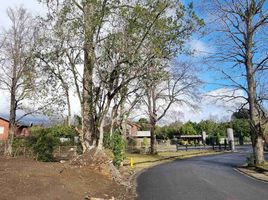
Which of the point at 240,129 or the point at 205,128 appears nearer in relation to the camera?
the point at 240,129

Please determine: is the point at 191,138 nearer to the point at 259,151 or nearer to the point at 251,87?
the point at 251,87

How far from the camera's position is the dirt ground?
9.19m

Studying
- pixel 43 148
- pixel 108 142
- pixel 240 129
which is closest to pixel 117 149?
pixel 43 148

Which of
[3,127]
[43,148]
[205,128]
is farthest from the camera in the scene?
[205,128]

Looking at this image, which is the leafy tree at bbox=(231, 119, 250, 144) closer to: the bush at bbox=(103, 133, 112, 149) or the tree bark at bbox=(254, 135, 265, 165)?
the bush at bbox=(103, 133, 112, 149)

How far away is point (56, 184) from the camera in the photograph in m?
10.9

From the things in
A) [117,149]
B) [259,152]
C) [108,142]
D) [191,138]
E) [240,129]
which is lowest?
[259,152]

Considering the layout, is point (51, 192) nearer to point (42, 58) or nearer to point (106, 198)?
point (106, 198)

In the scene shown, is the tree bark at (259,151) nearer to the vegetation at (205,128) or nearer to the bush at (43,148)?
the bush at (43,148)

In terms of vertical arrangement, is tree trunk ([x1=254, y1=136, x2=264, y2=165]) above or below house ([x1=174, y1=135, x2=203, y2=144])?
below

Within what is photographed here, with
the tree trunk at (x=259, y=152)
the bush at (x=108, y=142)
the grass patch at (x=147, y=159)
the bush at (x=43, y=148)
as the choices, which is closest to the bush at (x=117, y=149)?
the grass patch at (x=147, y=159)

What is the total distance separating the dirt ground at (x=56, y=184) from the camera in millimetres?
9188

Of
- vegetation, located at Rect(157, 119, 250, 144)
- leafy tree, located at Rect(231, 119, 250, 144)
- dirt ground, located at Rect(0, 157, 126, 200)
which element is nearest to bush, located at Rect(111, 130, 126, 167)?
dirt ground, located at Rect(0, 157, 126, 200)

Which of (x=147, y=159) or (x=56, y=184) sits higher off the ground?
(x=147, y=159)
